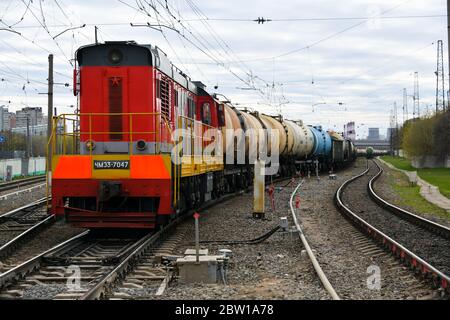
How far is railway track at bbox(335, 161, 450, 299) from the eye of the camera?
8.03 m

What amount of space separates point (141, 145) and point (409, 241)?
585 cm

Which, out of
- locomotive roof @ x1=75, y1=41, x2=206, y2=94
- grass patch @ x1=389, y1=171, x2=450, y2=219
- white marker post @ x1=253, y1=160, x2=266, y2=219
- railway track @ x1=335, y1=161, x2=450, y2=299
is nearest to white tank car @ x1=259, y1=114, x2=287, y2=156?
grass patch @ x1=389, y1=171, x2=450, y2=219

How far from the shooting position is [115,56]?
12172mm

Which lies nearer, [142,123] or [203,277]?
[203,277]

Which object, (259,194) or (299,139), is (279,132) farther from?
(259,194)

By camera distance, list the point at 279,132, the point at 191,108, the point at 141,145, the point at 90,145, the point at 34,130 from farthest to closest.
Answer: the point at 34,130, the point at 279,132, the point at 191,108, the point at 141,145, the point at 90,145

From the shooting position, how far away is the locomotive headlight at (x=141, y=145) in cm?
1196

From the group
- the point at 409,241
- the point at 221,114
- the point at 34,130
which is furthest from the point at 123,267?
the point at 34,130

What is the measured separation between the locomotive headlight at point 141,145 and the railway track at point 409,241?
15.5 ft

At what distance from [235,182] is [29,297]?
1670cm

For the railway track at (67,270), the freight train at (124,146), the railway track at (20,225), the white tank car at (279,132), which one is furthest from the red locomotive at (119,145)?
the white tank car at (279,132)

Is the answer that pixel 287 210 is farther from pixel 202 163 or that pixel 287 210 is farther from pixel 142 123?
pixel 142 123
